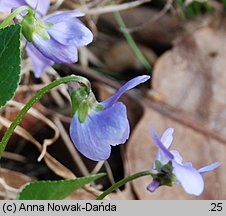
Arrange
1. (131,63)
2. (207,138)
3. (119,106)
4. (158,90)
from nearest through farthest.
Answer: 1. (119,106)
2. (207,138)
3. (158,90)
4. (131,63)

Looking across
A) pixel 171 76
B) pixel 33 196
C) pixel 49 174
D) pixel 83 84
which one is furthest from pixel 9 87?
pixel 171 76

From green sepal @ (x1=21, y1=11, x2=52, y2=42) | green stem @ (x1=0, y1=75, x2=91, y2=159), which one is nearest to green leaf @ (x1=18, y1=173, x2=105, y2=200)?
green stem @ (x1=0, y1=75, x2=91, y2=159)

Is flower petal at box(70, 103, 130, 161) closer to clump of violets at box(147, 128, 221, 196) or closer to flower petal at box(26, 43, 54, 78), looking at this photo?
clump of violets at box(147, 128, 221, 196)

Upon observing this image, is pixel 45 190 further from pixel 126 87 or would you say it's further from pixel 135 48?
pixel 135 48
